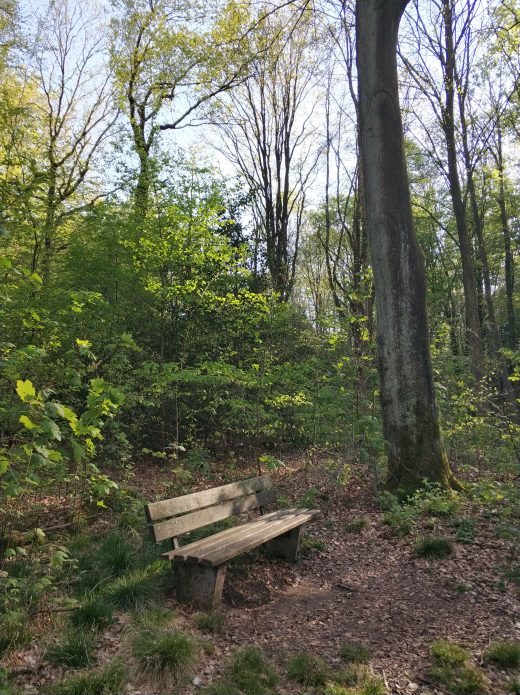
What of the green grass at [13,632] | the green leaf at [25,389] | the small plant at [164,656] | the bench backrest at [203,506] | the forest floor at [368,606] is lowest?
the forest floor at [368,606]

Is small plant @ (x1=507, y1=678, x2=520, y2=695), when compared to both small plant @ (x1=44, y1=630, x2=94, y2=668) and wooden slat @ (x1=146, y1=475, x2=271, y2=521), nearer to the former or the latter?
small plant @ (x1=44, y1=630, x2=94, y2=668)

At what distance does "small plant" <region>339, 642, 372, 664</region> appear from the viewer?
309 centimetres

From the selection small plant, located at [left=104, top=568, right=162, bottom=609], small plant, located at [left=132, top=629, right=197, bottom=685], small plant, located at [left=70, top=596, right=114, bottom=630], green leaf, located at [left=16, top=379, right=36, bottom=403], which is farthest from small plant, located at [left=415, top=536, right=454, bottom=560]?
green leaf, located at [left=16, top=379, right=36, bottom=403]

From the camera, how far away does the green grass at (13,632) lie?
289cm

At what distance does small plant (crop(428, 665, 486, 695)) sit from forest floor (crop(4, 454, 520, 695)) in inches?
1.6

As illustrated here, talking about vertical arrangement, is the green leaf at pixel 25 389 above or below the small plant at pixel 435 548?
above

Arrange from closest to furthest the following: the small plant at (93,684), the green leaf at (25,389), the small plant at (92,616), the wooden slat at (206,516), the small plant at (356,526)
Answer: the green leaf at (25,389), the small plant at (93,684), the small plant at (92,616), the wooden slat at (206,516), the small plant at (356,526)

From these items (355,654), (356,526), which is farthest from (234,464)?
(355,654)

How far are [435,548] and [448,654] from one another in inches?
73.4

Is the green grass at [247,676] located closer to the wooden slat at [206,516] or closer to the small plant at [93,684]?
the small plant at [93,684]

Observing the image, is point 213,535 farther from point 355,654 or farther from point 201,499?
point 355,654

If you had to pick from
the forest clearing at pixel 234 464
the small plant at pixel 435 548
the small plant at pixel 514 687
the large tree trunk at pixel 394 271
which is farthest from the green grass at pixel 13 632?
the large tree trunk at pixel 394 271

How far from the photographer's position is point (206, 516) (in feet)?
14.8

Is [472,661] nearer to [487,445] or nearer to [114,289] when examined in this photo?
[487,445]
